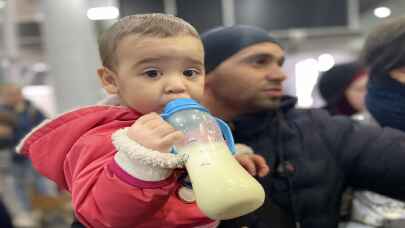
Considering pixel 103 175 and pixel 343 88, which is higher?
pixel 103 175

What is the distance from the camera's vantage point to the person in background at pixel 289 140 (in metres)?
1.15

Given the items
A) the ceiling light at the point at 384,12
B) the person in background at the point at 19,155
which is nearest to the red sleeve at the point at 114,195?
the ceiling light at the point at 384,12

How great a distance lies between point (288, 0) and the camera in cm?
651

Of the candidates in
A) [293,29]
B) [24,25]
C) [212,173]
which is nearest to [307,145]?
[212,173]

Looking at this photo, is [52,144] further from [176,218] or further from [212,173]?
[212,173]

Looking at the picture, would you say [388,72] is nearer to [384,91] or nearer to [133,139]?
[384,91]

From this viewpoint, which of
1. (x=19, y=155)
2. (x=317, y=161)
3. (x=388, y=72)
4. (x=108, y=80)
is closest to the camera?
(x=108, y=80)

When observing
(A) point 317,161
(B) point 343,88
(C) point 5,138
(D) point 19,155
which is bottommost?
(D) point 19,155

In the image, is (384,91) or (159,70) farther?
(384,91)

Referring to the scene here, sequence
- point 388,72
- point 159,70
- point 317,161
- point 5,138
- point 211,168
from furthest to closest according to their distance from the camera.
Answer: point 5,138 → point 388,72 → point 317,161 → point 159,70 → point 211,168

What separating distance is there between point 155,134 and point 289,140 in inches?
21.8

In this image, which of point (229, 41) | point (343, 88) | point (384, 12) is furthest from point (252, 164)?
point (343, 88)

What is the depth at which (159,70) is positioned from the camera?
2.66 ft

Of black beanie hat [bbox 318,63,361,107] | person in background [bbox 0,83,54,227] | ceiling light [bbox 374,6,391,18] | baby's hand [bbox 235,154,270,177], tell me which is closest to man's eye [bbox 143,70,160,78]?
baby's hand [bbox 235,154,270,177]
